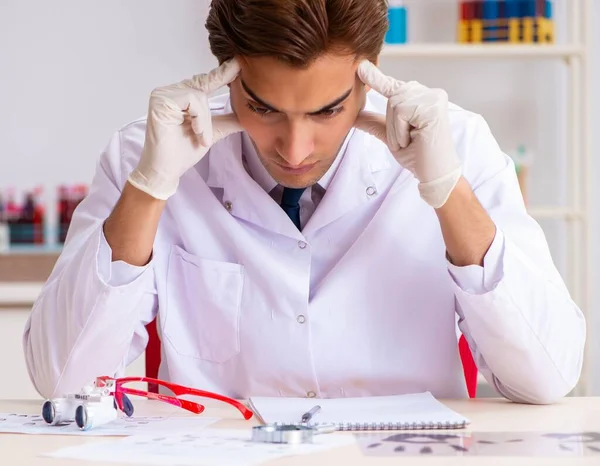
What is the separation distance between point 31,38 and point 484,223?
7.18 ft

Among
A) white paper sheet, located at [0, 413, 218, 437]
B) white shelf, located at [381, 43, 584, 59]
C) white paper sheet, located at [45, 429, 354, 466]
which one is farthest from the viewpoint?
white shelf, located at [381, 43, 584, 59]

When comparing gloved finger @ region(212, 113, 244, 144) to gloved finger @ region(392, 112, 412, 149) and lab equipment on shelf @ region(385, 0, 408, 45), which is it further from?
lab equipment on shelf @ region(385, 0, 408, 45)

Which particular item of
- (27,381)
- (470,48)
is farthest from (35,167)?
(470,48)

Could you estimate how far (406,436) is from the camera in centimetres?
105

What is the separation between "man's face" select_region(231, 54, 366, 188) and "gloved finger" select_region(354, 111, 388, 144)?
0.02m

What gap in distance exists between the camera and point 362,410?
3.97ft

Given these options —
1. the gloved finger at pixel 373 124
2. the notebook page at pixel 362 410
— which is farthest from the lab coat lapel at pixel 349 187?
the notebook page at pixel 362 410

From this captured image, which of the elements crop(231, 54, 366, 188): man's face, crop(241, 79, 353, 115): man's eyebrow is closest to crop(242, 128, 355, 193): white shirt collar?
crop(231, 54, 366, 188): man's face

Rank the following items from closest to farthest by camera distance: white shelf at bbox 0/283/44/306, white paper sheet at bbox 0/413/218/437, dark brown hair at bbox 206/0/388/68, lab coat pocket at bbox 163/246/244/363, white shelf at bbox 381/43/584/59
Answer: white paper sheet at bbox 0/413/218/437 < dark brown hair at bbox 206/0/388/68 < lab coat pocket at bbox 163/246/244/363 < white shelf at bbox 0/283/44/306 < white shelf at bbox 381/43/584/59

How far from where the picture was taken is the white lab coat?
4.77ft

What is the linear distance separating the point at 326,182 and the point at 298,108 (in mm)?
273

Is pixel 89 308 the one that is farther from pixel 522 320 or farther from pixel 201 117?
pixel 522 320

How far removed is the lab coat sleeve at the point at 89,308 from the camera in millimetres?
1347

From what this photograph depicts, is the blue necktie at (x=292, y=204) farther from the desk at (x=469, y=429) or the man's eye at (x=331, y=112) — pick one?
the desk at (x=469, y=429)
